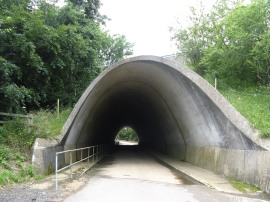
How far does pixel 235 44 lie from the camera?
17000 millimetres

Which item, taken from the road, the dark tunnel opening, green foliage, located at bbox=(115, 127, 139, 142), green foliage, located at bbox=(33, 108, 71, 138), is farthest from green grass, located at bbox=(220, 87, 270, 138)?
green foliage, located at bbox=(115, 127, 139, 142)

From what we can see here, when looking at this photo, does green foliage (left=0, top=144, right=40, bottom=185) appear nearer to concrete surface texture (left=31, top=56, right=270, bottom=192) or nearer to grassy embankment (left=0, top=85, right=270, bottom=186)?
grassy embankment (left=0, top=85, right=270, bottom=186)

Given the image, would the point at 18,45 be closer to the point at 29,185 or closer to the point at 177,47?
the point at 29,185

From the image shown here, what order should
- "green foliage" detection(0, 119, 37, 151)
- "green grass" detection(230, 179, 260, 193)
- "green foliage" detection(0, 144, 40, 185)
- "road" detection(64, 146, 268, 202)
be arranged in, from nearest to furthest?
"road" detection(64, 146, 268, 202) < "green foliage" detection(0, 144, 40, 185) < "green grass" detection(230, 179, 260, 193) < "green foliage" detection(0, 119, 37, 151)

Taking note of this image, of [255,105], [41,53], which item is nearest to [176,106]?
[255,105]

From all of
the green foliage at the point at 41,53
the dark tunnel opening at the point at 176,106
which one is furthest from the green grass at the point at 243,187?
the green foliage at the point at 41,53

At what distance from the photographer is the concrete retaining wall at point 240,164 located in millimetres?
8887

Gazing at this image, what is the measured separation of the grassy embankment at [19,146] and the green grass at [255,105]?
6.94m

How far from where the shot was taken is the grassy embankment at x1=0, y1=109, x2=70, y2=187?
9.21 meters

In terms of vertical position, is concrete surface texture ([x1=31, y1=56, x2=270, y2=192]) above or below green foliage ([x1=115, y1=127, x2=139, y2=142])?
above

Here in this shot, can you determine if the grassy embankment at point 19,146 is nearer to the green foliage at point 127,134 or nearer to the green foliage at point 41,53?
the green foliage at point 41,53

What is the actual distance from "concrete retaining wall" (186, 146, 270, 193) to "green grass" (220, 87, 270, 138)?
0.84 meters

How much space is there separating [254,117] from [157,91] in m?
8.39

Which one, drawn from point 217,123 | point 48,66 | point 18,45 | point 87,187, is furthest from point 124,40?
point 87,187
